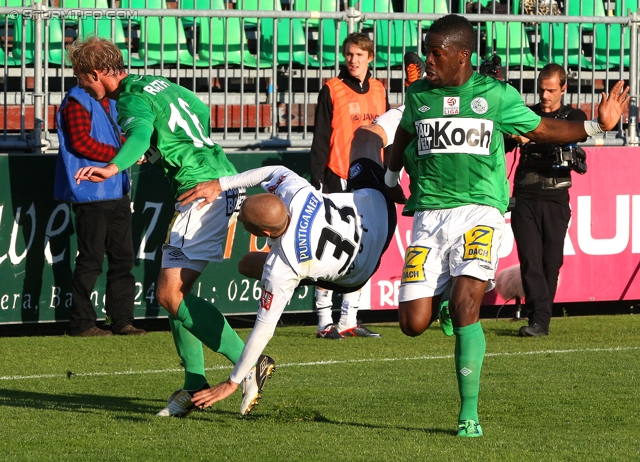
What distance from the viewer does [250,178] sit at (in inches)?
246

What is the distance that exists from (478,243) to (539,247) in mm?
4383

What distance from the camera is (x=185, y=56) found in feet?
36.8

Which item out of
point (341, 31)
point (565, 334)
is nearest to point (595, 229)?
point (565, 334)

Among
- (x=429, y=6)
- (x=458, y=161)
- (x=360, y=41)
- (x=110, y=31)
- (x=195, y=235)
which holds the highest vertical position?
(x=429, y=6)

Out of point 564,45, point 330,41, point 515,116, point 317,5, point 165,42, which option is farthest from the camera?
point 317,5

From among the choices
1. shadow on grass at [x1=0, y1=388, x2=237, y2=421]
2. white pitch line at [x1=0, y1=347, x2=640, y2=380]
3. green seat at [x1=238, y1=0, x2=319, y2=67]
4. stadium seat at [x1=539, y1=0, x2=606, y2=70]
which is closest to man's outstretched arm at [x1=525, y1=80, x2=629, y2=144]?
shadow on grass at [x1=0, y1=388, x2=237, y2=421]

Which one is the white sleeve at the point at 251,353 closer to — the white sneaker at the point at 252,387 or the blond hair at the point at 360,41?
Result: the white sneaker at the point at 252,387

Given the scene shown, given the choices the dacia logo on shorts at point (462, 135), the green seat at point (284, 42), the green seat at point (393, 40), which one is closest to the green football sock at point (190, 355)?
the dacia logo on shorts at point (462, 135)

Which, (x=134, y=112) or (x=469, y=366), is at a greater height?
(x=134, y=112)

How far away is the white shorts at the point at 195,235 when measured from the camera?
6613mm

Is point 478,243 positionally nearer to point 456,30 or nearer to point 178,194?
point 456,30

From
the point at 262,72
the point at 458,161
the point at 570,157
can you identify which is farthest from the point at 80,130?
the point at 458,161

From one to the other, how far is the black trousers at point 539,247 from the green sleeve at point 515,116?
4.02 meters

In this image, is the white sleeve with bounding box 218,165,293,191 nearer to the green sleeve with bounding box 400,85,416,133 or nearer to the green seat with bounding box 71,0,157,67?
the green sleeve with bounding box 400,85,416,133
